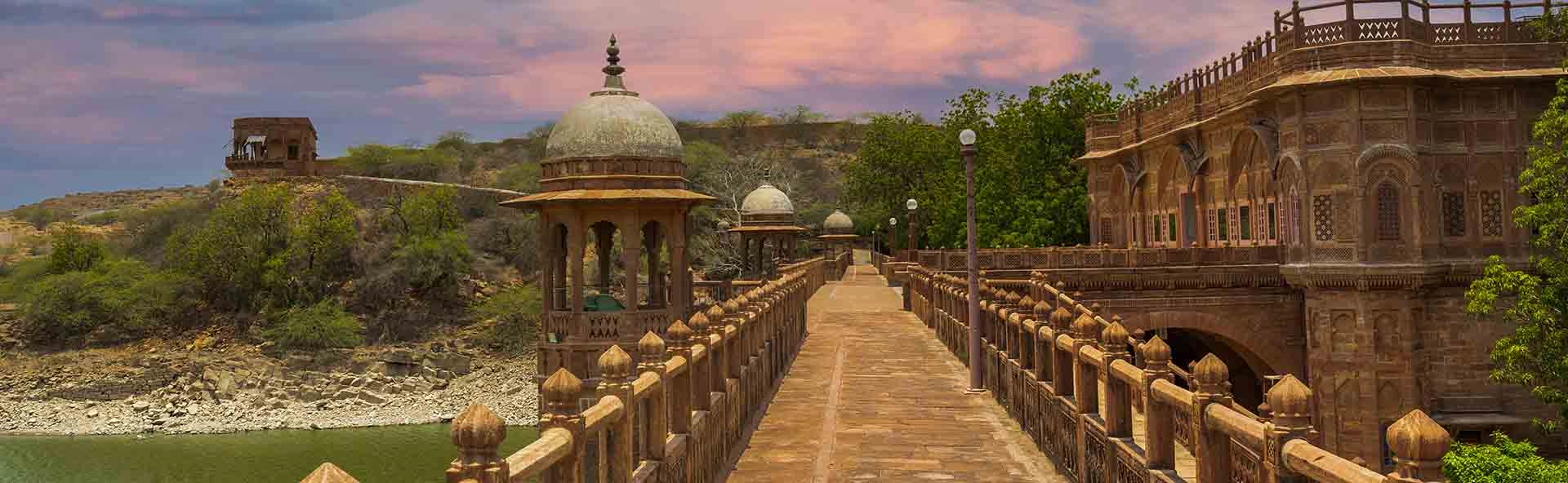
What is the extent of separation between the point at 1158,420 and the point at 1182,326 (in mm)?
21731

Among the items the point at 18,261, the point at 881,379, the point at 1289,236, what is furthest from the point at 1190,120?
the point at 18,261

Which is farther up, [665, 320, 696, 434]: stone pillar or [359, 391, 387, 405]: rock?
[665, 320, 696, 434]: stone pillar

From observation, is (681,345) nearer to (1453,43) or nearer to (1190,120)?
(1453,43)

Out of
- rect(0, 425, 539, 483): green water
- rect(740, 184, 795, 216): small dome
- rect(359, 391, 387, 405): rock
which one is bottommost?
rect(0, 425, 539, 483): green water

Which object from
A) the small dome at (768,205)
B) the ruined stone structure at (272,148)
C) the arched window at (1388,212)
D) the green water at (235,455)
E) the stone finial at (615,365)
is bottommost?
the green water at (235,455)

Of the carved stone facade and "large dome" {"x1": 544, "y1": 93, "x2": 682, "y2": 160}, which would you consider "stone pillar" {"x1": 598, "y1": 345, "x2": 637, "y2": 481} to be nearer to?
"large dome" {"x1": 544, "y1": 93, "x2": 682, "y2": 160}

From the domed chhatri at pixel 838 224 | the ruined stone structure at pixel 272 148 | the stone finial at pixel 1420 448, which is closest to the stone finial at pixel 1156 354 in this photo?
the stone finial at pixel 1420 448

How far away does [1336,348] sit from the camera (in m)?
23.8

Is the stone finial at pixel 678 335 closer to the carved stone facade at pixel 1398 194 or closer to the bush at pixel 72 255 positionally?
the carved stone facade at pixel 1398 194

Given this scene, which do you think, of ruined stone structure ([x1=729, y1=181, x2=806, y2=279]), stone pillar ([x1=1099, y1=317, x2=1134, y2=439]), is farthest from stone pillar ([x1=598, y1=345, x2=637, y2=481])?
ruined stone structure ([x1=729, y1=181, x2=806, y2=279])

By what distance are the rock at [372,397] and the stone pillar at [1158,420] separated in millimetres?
37803

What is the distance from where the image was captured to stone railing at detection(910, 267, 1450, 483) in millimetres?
4109

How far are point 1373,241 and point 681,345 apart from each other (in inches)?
781

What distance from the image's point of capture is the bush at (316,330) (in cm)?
4369
